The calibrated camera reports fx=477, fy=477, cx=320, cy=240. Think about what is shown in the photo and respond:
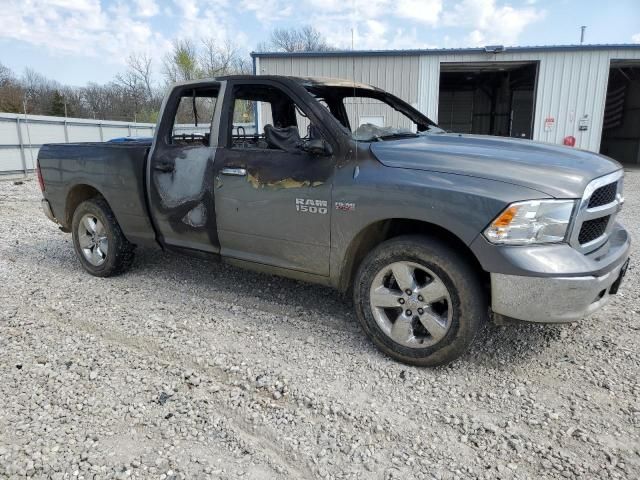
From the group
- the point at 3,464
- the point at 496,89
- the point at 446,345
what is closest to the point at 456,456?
the point at 446,345

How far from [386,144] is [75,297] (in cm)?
322

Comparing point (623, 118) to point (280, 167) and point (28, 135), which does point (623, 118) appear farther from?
point (28, 135)

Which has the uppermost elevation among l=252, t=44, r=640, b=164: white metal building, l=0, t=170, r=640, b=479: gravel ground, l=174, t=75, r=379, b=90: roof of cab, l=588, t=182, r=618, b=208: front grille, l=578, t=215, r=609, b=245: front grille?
l=252, t=44, r=640, b=164: white metal building

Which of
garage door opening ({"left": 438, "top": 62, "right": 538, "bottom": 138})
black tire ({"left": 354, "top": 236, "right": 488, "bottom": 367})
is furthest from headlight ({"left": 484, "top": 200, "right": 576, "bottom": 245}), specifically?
garage door opening ({"left": 438, "top": 62, "right": 538, "bottom": 138})

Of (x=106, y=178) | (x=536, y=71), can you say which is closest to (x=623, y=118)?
(x=536, y=71)

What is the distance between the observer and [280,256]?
3.64 metres

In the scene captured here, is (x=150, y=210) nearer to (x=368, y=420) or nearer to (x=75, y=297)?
(x=75, y=297)

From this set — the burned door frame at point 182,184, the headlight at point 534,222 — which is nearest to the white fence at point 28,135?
the burned door frame at point 182,184

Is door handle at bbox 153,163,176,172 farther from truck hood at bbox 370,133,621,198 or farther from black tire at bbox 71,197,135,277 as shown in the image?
truck hood at bbox 370,133,621,198

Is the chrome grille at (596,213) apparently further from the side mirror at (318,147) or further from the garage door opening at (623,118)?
the garage door opening at (623,118)

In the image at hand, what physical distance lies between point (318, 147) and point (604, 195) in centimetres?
182

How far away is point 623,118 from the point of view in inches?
976

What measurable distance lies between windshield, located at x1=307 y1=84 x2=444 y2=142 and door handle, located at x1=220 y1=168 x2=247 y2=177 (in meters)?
0.80

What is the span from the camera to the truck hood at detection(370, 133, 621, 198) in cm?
267
